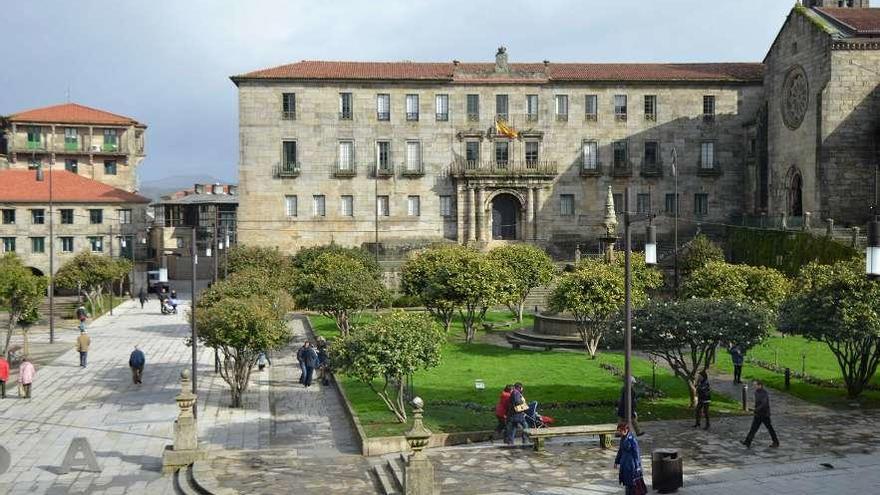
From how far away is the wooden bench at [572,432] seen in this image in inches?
736

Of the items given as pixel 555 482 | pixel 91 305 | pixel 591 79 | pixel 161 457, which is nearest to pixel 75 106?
pixel 91 305

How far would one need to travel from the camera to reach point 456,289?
34.6 metres

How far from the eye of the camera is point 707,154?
58688 mm

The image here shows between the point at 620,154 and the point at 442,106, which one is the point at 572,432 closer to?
the point at 442,106

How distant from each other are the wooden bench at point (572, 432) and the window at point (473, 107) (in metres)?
40.8

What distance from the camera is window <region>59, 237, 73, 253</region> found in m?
59.9

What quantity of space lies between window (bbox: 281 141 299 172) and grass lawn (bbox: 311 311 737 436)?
26.7 meters

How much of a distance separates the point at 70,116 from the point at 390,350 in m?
64.5

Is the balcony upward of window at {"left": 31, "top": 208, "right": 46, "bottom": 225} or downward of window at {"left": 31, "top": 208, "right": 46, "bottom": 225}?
upward

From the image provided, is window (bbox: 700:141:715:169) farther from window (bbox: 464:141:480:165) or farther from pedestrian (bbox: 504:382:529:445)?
pedestrian (bbox: 504:382:529:445)

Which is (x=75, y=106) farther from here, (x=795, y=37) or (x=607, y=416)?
(x=607, y=416)

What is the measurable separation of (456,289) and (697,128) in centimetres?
3048

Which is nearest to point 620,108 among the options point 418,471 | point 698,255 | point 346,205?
point 698,255

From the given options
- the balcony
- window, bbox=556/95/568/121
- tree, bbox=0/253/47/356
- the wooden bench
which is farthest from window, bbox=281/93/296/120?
the wooden bench
